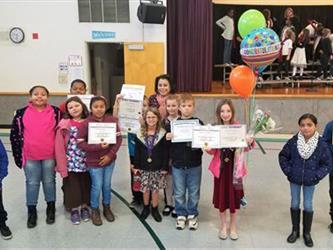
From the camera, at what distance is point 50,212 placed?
3.48 m

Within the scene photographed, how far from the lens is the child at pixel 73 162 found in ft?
10.8

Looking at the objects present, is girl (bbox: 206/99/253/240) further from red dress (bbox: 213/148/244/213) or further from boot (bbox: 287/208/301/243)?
boot (bbox: 287/208/301/243)

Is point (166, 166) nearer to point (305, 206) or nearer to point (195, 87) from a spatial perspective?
point (305, 206)

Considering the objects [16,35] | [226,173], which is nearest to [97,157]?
[226,173]

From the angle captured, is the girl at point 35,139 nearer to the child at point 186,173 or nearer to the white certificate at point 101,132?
the white certificate at point 101,132

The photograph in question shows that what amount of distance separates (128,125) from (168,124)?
0.41 m

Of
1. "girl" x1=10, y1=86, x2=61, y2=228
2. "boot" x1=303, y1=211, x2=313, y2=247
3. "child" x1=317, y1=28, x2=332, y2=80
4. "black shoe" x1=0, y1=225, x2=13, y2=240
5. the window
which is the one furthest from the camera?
"child" x1=317, y1=28, x2=332, y2=80

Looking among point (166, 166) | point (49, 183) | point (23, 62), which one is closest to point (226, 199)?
point (166, 166)

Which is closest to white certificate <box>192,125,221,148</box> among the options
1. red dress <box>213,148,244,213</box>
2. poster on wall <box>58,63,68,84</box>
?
red dress <box>213,148,244,213</box>

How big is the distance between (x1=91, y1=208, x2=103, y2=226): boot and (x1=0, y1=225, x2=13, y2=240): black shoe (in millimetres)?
688

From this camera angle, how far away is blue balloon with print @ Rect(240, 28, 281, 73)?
3.24 metres

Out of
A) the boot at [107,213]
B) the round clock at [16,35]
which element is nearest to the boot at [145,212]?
the boot at [107,213]

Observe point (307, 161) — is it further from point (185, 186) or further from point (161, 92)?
point (161, 92)

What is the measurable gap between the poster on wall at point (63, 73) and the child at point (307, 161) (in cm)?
512
